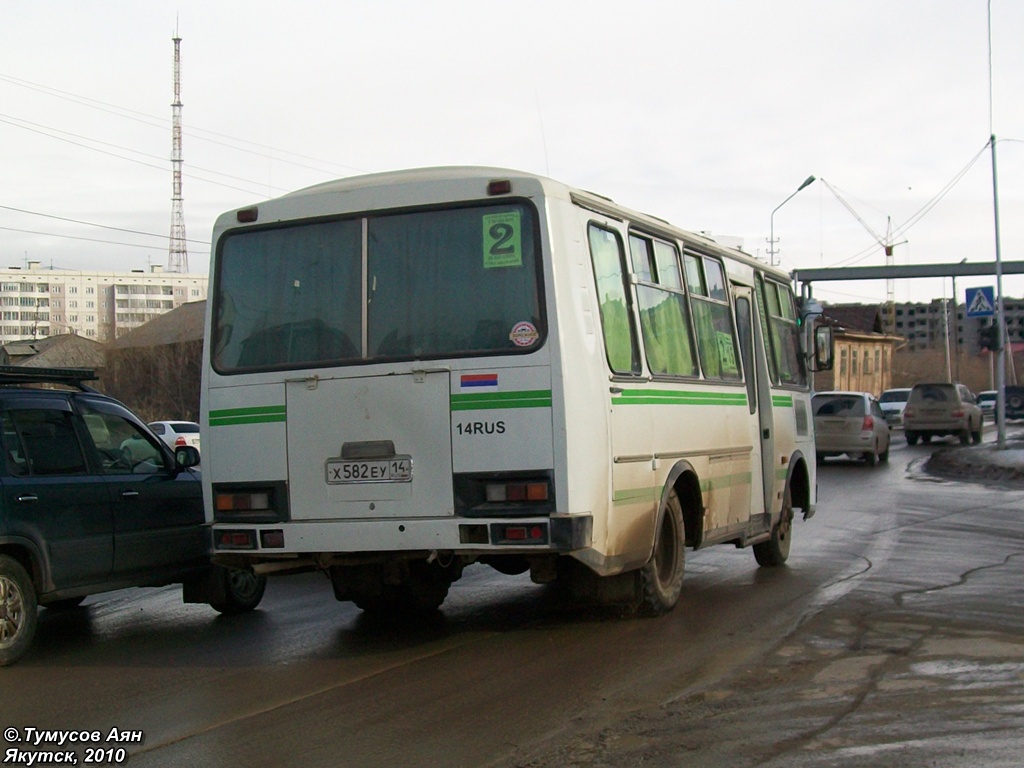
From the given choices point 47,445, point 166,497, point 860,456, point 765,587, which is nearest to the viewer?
point 47,445

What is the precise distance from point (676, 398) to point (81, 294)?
626ft

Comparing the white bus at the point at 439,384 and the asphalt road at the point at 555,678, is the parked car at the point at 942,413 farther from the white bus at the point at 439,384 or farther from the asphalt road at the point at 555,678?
the white bus at the point at 439,384

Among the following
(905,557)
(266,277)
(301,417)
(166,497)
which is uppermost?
(266,277)

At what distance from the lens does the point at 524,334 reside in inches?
294

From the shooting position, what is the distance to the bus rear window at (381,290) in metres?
7.57

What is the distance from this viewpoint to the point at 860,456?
31422 mm

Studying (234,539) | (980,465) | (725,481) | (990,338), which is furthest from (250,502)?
(990,338)

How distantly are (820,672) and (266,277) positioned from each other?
13.9 feet

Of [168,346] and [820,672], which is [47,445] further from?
[168,346]

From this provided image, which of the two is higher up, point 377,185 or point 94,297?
point 94,297

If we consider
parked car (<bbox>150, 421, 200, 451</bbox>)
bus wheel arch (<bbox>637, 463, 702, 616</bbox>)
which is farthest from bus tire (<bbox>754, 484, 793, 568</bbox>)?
parked car (<bbox>150, 421, 200, 451</bbox>)

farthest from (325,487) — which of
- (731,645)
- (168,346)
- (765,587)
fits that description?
(168,346)

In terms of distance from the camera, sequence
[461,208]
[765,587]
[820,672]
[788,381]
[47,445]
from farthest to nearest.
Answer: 1. [788,381]
2. [765,587]
3. [47,445]
4. [461,208]
5. [820,672]

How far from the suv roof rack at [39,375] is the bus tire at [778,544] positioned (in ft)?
20.9
